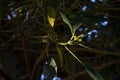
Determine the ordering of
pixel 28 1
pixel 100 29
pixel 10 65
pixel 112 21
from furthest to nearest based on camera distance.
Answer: pixel 10 65, pixel 112 21, pixel 28 1, pixel 100 29

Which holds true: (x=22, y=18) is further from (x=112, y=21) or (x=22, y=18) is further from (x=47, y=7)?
(x=47, y=7)

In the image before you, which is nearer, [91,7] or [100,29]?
[100,29]

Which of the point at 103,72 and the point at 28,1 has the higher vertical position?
the point at 28,1

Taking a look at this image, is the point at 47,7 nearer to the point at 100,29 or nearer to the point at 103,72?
the point at 100,29

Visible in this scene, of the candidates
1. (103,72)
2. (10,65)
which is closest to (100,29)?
(103,72)

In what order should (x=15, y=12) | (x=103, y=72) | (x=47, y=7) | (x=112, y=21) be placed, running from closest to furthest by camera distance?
(x=47, y=7), (x=15, y=12), (x=112, y=21), (x=103, y=72)

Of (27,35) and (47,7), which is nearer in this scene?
(47,7)

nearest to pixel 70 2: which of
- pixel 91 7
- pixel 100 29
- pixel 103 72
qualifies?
pixel 91 7

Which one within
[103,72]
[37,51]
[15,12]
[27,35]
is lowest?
[103,72]

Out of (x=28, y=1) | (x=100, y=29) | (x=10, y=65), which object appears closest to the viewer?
(x=100, y=29)
